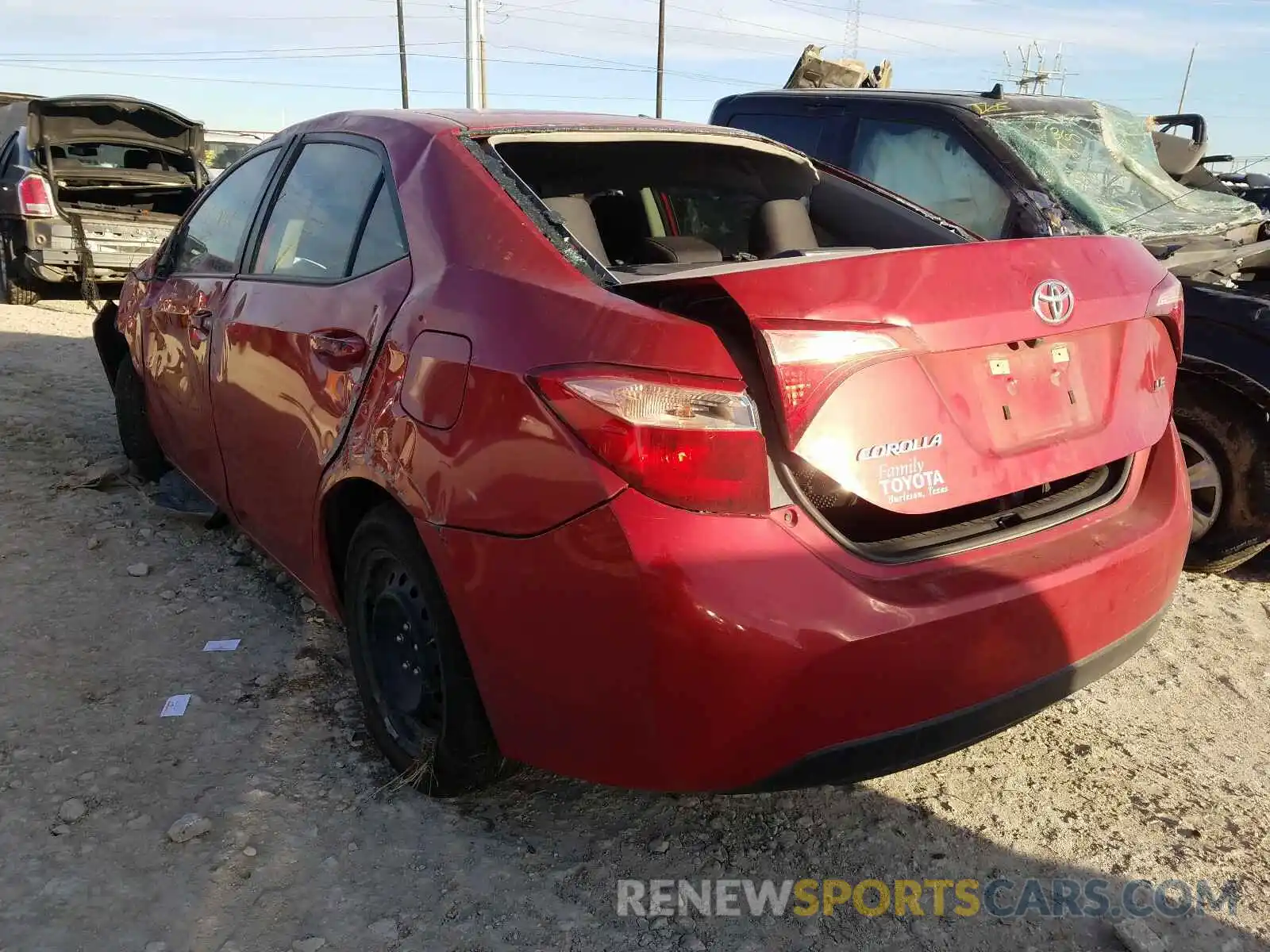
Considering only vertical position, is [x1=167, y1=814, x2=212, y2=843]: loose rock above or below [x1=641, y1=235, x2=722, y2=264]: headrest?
below

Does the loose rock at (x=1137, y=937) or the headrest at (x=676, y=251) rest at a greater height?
the headrest at (x=676, y=251)

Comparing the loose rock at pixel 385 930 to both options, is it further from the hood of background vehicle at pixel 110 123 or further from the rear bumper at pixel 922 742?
the hood of background vehicle at pixel 110 123

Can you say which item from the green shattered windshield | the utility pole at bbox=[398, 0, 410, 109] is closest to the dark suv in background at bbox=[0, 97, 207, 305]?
the green shattered windshield

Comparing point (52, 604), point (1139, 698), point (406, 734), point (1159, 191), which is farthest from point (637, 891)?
point (1159, 191)

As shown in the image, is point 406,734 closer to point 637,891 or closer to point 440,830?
point 440,830

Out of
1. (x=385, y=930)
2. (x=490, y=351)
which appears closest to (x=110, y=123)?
(x=490, y=351)

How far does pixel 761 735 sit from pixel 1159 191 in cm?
429

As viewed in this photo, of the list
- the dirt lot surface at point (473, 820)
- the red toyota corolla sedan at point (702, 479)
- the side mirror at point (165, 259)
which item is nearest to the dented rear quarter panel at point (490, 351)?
the red toyota corolla sedan at point (702, 479)

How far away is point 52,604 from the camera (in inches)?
136

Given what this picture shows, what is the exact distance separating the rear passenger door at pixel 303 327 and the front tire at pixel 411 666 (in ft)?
1.00

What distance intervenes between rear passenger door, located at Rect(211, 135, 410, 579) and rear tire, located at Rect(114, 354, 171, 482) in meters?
1.47

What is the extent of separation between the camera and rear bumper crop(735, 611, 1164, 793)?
71.2 inches

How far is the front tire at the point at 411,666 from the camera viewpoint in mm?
2180
